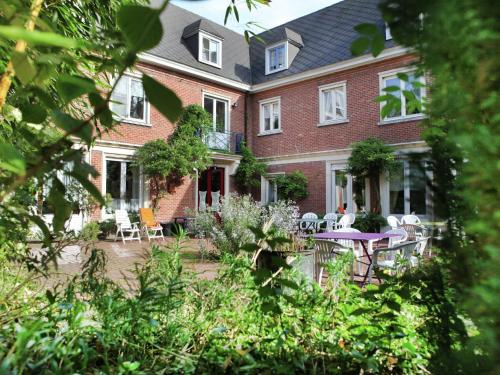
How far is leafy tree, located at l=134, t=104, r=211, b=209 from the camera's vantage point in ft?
41.9

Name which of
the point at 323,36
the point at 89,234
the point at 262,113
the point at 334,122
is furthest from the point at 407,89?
the point at 323,36

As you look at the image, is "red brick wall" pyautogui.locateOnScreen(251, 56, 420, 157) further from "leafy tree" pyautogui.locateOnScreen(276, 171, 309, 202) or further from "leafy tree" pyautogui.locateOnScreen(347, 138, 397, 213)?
"leafy tree" pyautogui.locateOnScreen(276, 171, 309, 202)

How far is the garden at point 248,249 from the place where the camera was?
A: 597 mm

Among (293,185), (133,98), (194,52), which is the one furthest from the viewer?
(194,52)

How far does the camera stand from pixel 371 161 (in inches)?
470

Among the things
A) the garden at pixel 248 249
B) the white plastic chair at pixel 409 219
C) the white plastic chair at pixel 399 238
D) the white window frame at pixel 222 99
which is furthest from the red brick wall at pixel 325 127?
the garden at pixel 248 249

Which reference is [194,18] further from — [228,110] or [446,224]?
[446,224]

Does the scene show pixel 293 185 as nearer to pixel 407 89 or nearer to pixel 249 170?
pixel 249 170

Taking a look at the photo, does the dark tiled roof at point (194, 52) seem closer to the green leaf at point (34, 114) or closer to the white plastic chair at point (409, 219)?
the white plastic chair at point (409, 219)

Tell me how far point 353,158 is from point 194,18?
10.3 meters

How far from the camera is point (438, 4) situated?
0.60 meters

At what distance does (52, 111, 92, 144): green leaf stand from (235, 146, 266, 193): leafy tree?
14836 millimetres

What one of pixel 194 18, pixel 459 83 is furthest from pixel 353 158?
pixel 459 83

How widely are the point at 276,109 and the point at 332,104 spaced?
2689mm
